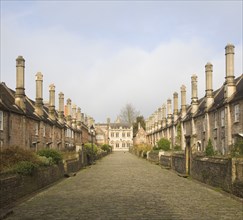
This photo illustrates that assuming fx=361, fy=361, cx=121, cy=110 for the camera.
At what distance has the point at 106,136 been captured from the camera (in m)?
133

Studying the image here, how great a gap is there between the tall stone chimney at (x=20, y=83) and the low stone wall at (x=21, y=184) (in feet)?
53.7

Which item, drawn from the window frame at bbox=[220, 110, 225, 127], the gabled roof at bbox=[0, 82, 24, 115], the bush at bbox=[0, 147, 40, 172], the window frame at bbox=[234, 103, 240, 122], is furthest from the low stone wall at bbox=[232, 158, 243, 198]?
the gabled roof at bbox=[0, 82, 24, 115]

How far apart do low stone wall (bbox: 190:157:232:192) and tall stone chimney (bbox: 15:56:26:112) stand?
64.1 ft

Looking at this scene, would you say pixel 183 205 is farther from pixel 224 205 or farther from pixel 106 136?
pixel 106 136

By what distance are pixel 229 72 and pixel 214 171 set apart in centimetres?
1766

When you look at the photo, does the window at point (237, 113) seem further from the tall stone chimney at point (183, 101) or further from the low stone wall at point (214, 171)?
the tall stone chimney at point (183, 101)

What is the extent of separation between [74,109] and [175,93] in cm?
2323

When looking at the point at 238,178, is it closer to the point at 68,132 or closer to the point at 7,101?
the point at 7,101

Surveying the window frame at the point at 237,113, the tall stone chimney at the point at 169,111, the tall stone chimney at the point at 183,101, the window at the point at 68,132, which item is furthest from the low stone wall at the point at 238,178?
the tall stone chimney at the point at 169,111

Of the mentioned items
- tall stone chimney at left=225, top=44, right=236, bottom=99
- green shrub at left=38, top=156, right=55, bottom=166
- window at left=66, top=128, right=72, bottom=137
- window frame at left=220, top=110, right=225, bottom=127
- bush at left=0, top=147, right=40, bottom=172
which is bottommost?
green shrub at left=38, top=156, right=55, bottom=166

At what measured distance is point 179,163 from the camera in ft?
93.8

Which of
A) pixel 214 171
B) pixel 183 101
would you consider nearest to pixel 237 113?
pixel 214 171

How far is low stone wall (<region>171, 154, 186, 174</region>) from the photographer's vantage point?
2672 centimetres

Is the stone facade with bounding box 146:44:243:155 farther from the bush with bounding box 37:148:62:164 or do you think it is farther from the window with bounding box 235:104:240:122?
the bush with bounding box 37:148:62:164
